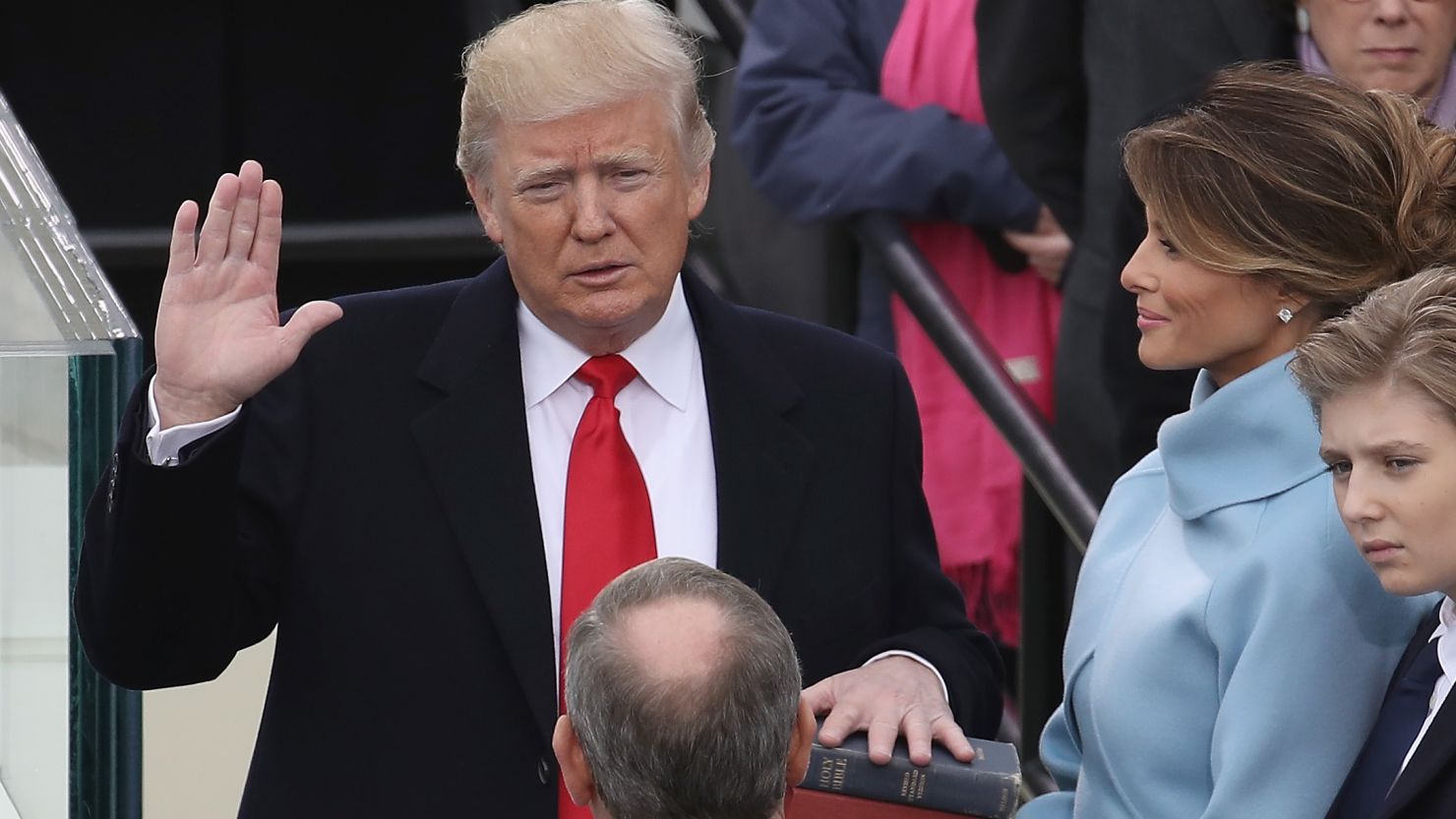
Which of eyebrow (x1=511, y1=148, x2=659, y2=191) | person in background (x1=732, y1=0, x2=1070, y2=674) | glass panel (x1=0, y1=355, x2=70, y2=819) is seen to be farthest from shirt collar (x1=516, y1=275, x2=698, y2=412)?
person in background (x1=732, y1=0, x2=1070, y2=674)

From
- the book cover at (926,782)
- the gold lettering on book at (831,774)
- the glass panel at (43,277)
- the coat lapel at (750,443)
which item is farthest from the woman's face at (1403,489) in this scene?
the glass panel at (43,277)

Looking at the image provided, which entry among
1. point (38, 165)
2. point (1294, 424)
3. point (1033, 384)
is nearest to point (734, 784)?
point (1294, 424)

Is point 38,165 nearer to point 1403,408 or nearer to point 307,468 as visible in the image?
point 307,468

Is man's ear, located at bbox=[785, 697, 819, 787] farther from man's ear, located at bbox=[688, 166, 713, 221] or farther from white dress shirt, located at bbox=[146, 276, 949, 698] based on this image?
man's ear, located at bbox=[688, 166, 713, 221]

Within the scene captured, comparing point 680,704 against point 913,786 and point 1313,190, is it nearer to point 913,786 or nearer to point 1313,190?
point 913,786

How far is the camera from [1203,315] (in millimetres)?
2234

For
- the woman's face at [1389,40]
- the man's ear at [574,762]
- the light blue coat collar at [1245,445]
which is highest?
the woman's face at [1389,40]

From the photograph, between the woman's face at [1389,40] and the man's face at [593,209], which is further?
the woman's face at [1389,40]

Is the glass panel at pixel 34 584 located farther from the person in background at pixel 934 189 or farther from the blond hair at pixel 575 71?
the person in background at pixel 934 189

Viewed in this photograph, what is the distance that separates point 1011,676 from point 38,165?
6.81 feet

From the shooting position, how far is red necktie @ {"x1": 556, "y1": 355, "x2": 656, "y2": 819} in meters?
2.37

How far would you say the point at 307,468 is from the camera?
240 centimetres

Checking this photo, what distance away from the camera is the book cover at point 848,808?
209 cm

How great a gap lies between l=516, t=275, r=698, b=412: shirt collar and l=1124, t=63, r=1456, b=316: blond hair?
23.0 inches
